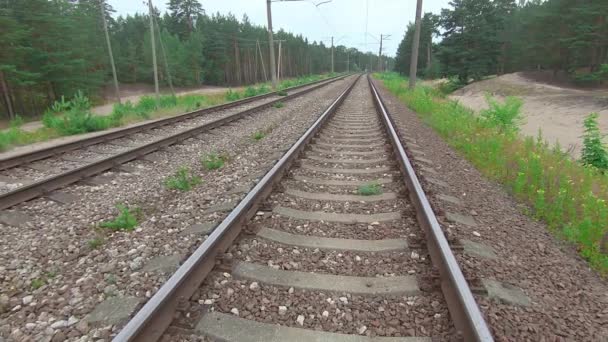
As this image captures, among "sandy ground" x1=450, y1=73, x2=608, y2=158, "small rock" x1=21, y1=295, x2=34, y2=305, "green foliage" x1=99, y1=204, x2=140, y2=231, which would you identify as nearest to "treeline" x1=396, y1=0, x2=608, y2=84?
"sandy ground" x1=450, y1=73, x2=608, y2=158

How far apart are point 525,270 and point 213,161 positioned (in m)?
4.97

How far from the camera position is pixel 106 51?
57.2 meters

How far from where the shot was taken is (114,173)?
5.51m

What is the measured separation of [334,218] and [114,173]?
407 centimetres

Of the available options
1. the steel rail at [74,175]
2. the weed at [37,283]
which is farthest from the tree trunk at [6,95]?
the weed at [37,283]

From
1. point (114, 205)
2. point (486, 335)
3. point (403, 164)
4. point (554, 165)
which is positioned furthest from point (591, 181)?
point (114, 205)

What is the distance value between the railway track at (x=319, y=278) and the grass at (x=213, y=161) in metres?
2.07

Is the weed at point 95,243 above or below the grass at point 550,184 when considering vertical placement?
below

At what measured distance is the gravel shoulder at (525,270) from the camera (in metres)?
2.11

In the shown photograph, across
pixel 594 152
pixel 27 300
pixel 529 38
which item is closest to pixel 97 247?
pixel 27 300

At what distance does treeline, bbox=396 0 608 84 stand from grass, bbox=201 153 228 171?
118 ft

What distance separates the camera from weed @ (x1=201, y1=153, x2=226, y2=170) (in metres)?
5.93

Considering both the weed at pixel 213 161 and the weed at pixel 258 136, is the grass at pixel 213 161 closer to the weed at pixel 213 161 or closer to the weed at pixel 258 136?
the weed at pixel 213 161

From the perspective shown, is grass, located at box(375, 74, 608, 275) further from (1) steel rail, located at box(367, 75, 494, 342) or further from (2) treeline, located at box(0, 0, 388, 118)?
(2) treeline, located at box(0, 0, 388, 118)
